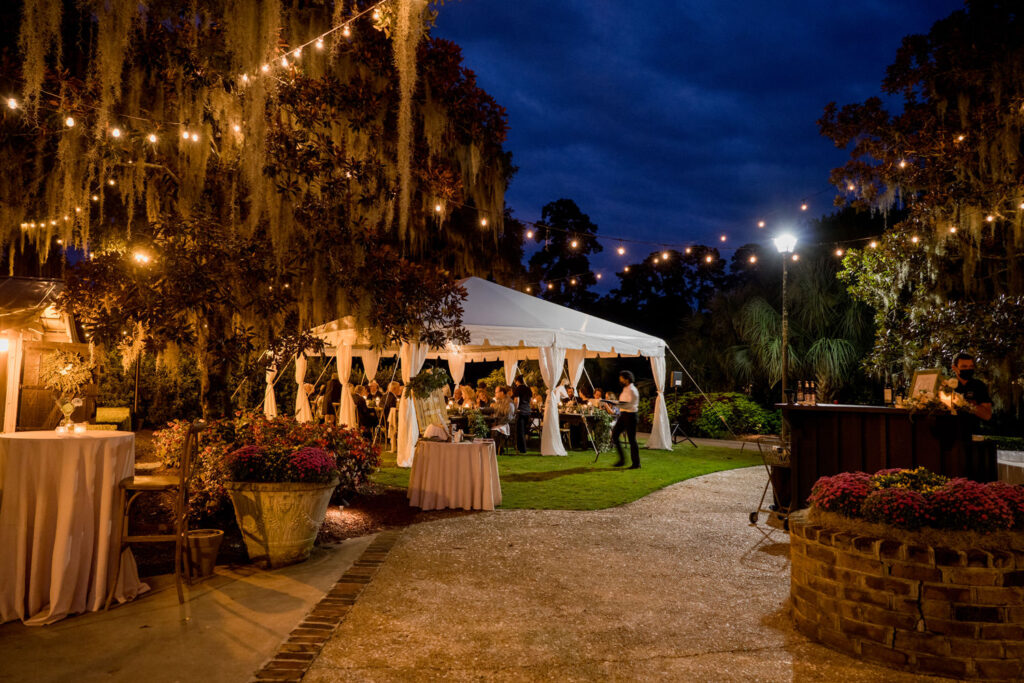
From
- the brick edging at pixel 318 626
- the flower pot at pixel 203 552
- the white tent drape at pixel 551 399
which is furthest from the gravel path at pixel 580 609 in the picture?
the white tent drape at pixel 551 399

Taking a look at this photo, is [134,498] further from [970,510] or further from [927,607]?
[970,510]

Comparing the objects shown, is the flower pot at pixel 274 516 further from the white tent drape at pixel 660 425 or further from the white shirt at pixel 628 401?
the white tent drape at pixel 660 425

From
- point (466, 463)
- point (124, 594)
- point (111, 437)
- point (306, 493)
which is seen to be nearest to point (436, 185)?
point (466, 463)

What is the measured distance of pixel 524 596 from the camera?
4.12 metres

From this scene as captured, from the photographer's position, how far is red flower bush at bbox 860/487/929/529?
3.17 m

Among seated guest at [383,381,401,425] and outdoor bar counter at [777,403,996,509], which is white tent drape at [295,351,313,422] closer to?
seated guest at [383,381,401,425]

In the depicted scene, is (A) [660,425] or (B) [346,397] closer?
(B) [346,397]

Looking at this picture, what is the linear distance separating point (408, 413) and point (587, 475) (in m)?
2.98

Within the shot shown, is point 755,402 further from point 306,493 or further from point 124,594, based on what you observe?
point 124,594

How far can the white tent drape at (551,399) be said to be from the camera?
11.4 m

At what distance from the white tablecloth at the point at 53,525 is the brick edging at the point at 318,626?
1230 mm

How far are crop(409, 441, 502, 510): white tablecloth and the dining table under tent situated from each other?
237cm

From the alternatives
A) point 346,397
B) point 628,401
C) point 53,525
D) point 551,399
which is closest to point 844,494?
point 53,525

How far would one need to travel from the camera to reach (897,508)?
10.6 ft
